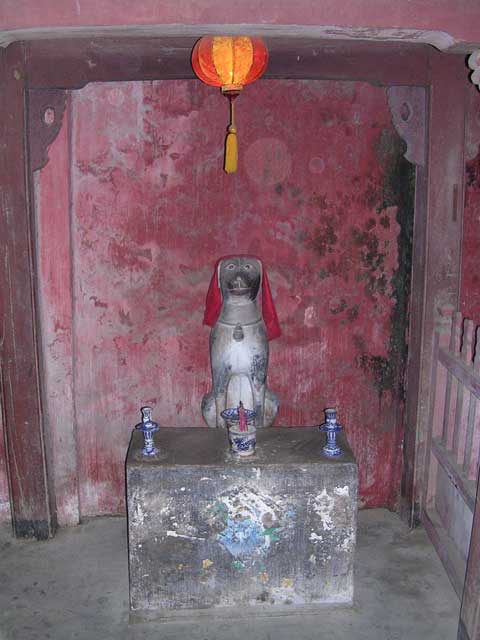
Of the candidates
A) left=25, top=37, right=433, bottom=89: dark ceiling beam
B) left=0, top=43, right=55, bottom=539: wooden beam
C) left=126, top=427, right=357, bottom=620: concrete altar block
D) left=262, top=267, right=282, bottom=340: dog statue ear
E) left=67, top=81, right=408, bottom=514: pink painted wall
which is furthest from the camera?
left=67, top=81, right=408, bottom=514: pink painted wall

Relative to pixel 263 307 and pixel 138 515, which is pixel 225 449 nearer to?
pixel 138 515

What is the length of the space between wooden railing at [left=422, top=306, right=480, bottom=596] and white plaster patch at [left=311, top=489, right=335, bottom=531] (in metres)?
0.85

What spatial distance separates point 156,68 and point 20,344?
2057mm

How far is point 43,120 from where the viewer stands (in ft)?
15.0

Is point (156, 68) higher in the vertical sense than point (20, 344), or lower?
higher

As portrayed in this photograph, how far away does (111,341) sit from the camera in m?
5.17

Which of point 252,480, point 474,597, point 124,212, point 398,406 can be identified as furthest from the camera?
point 398,406

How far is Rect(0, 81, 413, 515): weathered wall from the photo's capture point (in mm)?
4906

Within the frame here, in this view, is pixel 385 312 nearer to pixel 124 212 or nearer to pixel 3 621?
pixel 124 212

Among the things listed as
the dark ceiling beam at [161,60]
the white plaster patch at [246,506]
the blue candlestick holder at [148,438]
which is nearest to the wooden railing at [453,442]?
the white plaster patch at [246,506]

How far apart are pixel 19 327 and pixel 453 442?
3036 millimetres

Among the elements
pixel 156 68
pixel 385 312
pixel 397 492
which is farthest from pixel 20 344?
pixel 397 492

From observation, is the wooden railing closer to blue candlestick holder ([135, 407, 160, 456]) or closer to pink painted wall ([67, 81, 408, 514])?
pink painted wall ([67, 81, 408, 514])

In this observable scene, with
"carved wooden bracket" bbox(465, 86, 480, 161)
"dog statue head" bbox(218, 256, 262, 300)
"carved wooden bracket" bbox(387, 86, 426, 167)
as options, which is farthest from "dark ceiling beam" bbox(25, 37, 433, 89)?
"dog statue head" bbox(218, 256, 262, 300)
